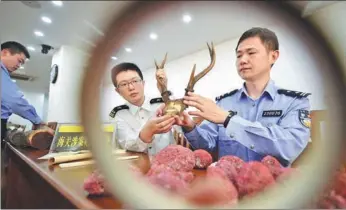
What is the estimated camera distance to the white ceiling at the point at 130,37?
24 cm

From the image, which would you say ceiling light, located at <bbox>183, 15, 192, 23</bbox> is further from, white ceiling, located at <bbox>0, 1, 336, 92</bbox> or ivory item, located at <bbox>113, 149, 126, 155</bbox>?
ivory item, located at <bbox>113, 149, 126, 155</bbox>

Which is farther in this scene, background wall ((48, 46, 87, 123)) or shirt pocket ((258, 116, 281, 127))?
shirt pocket ((258, 116, 281, 127))

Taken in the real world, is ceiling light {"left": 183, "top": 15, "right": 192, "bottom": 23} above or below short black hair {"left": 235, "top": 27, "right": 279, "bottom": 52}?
above

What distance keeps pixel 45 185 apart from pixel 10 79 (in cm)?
15

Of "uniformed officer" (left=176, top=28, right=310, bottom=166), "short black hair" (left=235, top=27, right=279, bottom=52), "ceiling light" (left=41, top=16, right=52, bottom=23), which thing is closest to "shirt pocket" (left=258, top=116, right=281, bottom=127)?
"uniformed officer" (left=176, top=28, right=310, bottom=166)

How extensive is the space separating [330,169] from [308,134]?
0.08 metres

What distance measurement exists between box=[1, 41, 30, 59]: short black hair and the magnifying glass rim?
12cm

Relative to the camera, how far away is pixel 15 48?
28 cm

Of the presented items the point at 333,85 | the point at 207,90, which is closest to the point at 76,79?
the point at 207,90

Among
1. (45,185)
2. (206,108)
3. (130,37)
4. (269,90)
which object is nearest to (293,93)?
(269,90)

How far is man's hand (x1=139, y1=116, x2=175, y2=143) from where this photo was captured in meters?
0.28

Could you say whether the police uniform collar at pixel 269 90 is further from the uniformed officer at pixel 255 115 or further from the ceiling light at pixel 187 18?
the ceiling light at pixel 187 18

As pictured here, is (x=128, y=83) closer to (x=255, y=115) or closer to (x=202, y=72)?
(x=202, y=72)

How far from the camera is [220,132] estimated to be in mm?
354
